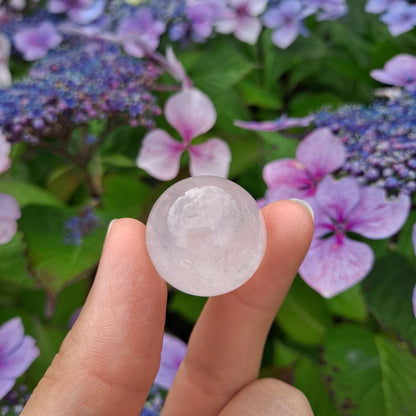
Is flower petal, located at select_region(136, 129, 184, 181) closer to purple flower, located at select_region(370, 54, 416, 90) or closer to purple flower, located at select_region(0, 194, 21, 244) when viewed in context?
purple flower, located at select_region(0, 194, 21, 244)

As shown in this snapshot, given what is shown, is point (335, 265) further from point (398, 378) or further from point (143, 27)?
point (143, 27)

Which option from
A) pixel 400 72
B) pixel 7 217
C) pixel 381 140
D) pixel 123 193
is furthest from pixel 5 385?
pixel 400 72

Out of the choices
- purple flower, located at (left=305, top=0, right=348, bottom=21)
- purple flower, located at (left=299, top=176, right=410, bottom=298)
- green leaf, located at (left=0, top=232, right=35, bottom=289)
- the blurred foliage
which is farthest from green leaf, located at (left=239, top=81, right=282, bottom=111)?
green leaf, located at (left=0, top=232, right=35, bottom=289)

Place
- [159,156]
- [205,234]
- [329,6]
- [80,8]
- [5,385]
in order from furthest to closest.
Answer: [80,8] → [329,6] → [159,156] → [5,385] → [205,234]

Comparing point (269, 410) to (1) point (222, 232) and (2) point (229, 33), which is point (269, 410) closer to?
(1) point (222, 232)

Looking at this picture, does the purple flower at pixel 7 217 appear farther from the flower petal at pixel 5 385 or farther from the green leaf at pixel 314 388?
the green leaf at pixel 314 388

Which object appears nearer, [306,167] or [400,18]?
[306,167]
